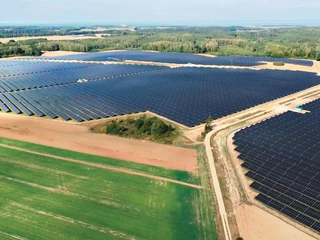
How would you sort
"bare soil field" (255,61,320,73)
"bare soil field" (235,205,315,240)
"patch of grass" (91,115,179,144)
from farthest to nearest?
1. "bare soil field" (255,61,320,73)
2. "patch of grass" (91,115,179,144)
3. "bare soil field" (235,205,315,240)

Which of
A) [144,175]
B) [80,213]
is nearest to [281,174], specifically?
[144,175]

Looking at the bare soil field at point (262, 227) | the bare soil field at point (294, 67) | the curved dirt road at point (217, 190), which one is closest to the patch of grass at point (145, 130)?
the curved dirt road at point (217, 190)

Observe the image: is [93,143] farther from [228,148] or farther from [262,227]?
[262,227]

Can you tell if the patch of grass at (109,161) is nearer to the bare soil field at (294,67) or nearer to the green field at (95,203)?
the green field at (95,203)

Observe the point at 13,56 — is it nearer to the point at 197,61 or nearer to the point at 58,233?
the point at 197,61

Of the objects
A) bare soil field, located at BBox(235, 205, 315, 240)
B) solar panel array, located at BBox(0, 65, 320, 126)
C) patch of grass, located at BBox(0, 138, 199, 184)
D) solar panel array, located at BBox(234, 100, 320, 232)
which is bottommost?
bare soil field, located at BBox(235, 205, 315, 240)

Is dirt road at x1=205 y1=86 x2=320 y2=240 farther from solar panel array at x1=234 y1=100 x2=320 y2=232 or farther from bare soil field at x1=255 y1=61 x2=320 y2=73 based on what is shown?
bare soil field at x1=255 y1=61 x2=320 y2=73

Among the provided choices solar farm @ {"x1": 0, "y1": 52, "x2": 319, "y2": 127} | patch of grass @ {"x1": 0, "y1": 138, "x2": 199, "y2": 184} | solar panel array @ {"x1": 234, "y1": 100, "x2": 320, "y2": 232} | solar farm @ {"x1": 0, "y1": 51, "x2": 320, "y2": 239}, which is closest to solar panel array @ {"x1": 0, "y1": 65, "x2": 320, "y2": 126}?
solar farm @ {"x1": 0, "y1": 52, "x2": 319, "y2": 127}
